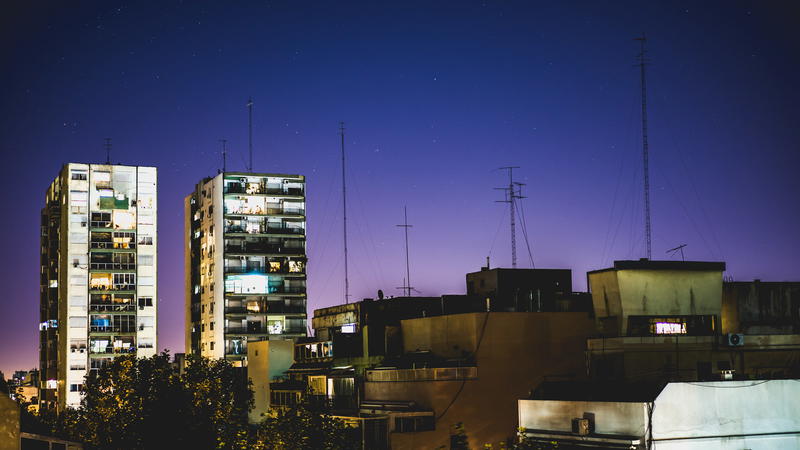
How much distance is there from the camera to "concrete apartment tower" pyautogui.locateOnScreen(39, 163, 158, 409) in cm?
11844

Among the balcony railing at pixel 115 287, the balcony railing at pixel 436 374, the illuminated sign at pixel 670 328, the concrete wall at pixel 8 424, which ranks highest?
the balcony railing at pixel 115 287

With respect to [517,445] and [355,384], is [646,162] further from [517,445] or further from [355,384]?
[517,445]

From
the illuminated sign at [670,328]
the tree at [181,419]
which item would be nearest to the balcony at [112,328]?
the tree at [181,419]

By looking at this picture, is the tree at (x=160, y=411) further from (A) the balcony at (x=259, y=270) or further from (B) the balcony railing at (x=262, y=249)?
(B) the balcony railing at (x=262, y=249)

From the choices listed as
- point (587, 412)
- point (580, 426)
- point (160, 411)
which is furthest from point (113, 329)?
point (587, 412)

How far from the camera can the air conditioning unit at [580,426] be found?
3447cm

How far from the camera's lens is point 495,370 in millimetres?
52969

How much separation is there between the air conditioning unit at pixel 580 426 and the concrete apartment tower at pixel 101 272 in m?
90.6

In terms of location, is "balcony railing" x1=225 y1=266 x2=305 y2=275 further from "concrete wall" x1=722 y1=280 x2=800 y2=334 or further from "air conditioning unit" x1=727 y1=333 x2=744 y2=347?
"air conditioning unit" x1=727 y1=333 x2=744 y2=347

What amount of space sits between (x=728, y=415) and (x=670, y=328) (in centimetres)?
1747

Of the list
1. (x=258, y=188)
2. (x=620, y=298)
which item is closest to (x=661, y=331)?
(x=620, y=298)

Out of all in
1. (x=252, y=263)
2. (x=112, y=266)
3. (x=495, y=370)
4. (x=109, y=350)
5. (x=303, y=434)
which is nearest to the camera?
(x=303, y=434)

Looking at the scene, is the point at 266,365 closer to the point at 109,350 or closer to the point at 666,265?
the point at 666,265

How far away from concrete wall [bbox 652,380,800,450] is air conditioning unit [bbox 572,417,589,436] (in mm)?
2557
